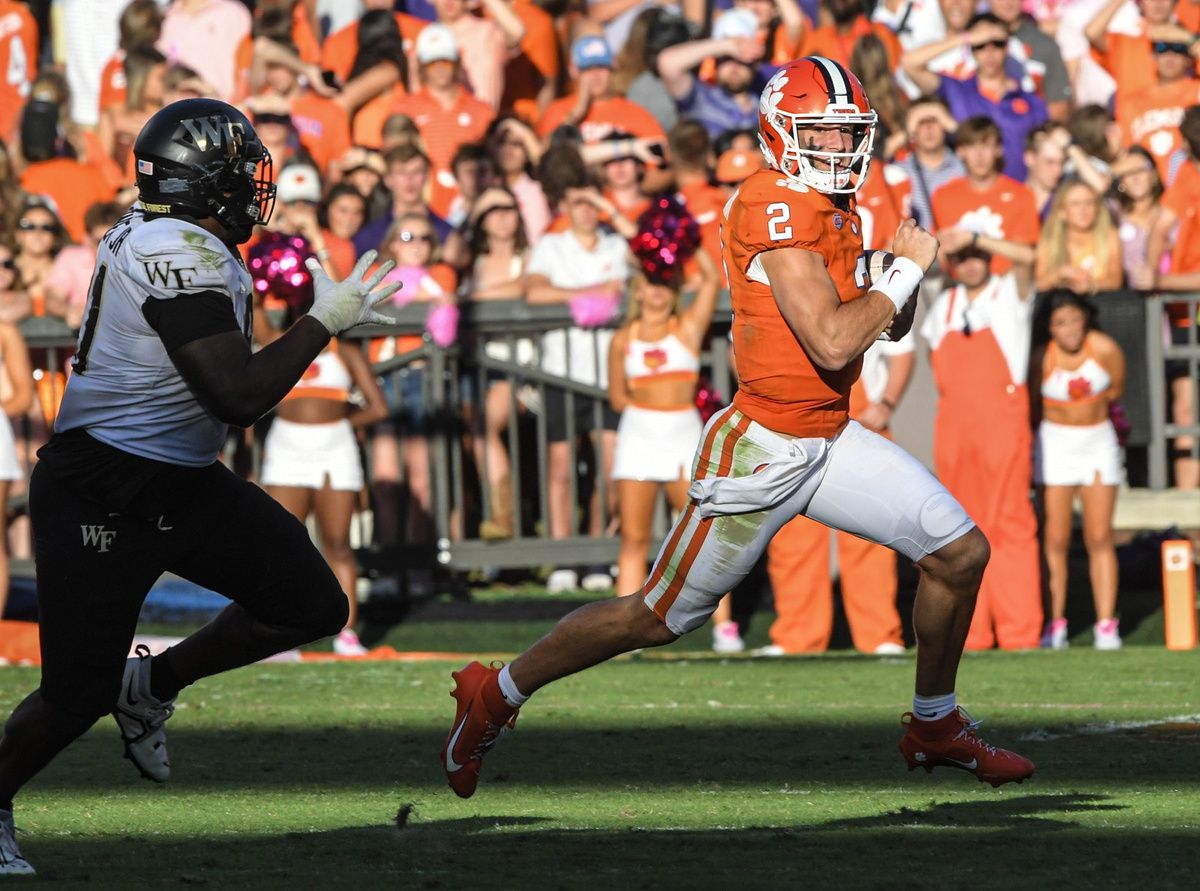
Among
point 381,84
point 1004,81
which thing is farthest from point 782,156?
point 381,84

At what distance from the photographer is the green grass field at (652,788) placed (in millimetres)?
5320

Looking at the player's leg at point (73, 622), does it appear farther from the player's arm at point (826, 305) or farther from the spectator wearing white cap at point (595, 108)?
the spectator wearing white cap at point (595, 108)

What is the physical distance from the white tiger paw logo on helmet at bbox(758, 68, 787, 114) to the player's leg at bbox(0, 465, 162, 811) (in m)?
2.25

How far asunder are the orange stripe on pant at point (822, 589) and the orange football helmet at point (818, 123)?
5.21 metres

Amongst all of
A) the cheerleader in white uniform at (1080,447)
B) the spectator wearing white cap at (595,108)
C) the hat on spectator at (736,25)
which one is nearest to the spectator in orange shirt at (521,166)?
the spectator wearing white cap at (595,108)

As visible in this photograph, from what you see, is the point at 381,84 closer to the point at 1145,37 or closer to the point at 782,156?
the point at 1145,37

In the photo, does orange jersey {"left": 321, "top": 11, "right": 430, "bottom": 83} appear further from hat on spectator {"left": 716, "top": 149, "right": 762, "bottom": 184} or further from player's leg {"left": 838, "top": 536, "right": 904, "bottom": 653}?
player's leg {"left": 838, "top": 536, "right": 904, "bottom": 653}

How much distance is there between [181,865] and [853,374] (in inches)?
94.2

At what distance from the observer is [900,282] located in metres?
5.95

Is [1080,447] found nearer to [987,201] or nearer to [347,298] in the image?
[987,201]

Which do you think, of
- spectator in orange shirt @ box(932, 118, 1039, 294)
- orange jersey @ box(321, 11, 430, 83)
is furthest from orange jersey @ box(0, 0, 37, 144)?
spectator in orange shirt @ box(932, 118, 1039, 294)

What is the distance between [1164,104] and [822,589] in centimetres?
455

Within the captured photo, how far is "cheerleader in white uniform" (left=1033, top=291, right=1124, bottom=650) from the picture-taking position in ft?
36.8

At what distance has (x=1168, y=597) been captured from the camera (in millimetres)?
10797
